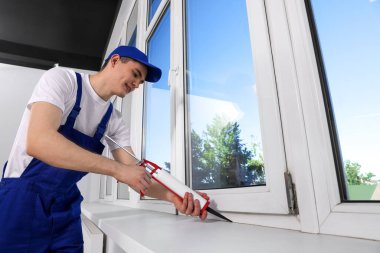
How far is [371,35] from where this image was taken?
1.89ft

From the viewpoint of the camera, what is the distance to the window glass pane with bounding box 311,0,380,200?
56cm

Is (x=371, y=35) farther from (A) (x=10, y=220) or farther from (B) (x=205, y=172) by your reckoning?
(A) (x=10, y=220)

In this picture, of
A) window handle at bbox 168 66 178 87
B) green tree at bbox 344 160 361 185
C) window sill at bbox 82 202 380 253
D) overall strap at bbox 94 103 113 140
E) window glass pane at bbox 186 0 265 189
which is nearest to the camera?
window sill at bbox 82 202 380 253

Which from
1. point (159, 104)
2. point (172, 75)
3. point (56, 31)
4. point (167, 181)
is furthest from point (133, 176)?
point (56, 31)

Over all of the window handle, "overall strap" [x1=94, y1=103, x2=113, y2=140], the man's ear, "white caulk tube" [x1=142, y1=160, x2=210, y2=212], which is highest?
the window handle

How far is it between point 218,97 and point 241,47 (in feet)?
0.81

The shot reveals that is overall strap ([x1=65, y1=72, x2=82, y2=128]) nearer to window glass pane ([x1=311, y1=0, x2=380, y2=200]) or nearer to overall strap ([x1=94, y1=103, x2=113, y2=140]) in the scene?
overall strap ([x1=94, y1=103, x2=113, y2=140])

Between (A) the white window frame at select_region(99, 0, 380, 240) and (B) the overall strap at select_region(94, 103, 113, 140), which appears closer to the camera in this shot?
(A) the white window frame at select_region(99, 0, 380, 240)

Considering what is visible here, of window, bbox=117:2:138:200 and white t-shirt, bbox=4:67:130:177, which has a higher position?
window, bbox=117:2:138:200

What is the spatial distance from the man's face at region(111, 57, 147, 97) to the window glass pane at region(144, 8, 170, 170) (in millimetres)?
516

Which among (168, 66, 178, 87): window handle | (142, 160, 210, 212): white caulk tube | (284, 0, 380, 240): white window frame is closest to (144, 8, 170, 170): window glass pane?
(168, 66, 178, 87): window handle

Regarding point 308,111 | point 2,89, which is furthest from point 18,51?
point 308,111

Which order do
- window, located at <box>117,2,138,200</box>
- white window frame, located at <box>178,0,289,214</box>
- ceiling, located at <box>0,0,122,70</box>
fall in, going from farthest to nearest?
ceiling, located at <box>0,0,122,70</box>
window, located at <box>117,2,138,200</box>
white window frame, located at <box>178,0,289,214</box>

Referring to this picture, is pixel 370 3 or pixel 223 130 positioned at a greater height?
pixel 370 3
